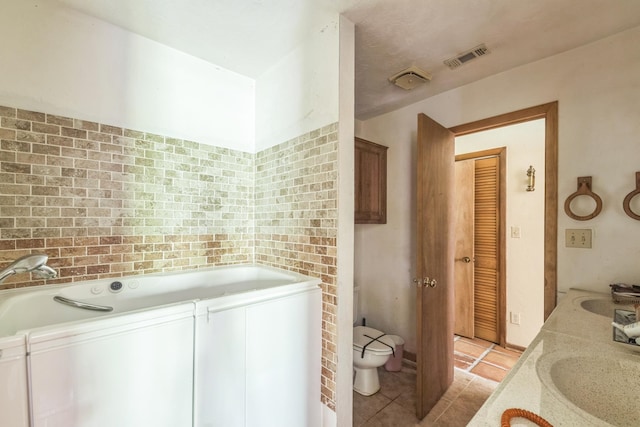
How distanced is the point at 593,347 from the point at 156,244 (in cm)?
229

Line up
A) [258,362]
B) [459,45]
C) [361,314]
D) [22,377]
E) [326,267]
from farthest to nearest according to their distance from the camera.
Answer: [361,314] < [459,45] < [326,267] < [258,362] < [22,377]

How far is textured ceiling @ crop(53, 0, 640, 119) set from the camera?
1406 millimetres

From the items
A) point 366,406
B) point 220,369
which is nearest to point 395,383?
point 366,406

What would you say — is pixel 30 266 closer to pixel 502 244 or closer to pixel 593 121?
pixel 593 121

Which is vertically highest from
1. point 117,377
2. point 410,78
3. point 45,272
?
point 410,78

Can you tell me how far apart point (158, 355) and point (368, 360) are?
5.08ft

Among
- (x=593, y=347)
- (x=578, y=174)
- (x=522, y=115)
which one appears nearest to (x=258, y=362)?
(x=593, y=347)

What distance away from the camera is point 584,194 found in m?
1.59

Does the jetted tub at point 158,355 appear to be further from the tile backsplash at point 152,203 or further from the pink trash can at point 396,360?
the pink trash can at point 396,360

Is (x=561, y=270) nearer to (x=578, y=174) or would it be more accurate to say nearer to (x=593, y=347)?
(x=578, y=174)

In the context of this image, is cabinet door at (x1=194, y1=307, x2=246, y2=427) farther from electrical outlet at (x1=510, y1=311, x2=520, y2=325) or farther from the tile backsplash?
electrical outlet at (x1=510, y1=311, x2=520, y2=325)

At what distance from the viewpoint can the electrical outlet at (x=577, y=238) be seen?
1590mm

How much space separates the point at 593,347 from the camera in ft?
2.88

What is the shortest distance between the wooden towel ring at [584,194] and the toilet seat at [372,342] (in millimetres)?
1594
